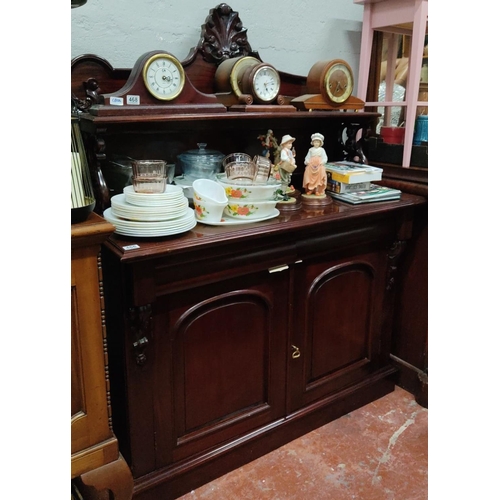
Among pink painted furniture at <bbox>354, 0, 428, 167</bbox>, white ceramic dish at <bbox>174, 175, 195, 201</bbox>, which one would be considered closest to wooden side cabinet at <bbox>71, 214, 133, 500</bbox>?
white ceramic dish at <bbox>174, 175, 195, 201</bbox>

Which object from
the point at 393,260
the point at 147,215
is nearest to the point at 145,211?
the point at 147,215

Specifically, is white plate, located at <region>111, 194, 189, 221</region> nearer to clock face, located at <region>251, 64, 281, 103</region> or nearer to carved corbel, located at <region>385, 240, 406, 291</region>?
clock face, located at <region>251, 64, 281, 103</region>

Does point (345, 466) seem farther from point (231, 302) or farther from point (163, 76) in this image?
point (163, 76)

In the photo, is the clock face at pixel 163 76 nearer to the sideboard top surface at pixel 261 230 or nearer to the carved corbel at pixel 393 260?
the sideboard top surface at pixel 261 230

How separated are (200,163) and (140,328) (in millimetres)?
627

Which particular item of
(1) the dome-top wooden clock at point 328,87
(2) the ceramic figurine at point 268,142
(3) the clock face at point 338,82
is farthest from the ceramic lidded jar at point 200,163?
(3) the clock face at point 338,82

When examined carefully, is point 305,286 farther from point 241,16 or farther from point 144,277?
point 241,16

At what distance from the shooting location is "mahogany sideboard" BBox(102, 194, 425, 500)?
4.50 feet

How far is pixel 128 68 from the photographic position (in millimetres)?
1630

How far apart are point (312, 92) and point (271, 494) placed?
144 centimetres

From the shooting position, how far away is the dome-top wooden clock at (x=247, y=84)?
5.48 feet

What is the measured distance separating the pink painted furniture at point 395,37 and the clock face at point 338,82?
0.88ft

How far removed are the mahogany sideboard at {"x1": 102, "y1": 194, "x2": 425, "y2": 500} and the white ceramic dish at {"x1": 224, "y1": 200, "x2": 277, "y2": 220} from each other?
0.05 metres

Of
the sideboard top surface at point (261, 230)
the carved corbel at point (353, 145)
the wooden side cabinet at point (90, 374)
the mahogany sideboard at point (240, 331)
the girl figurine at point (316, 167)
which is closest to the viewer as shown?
the wooden side cabinet at point (90, 374)
